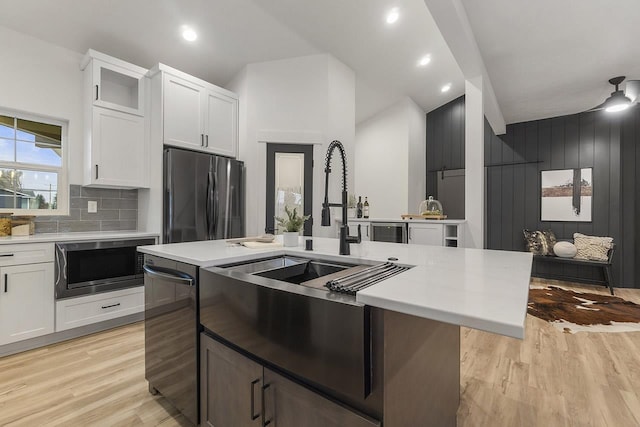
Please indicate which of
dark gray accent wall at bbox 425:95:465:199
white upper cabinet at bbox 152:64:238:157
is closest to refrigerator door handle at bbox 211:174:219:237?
white upper cabinet at bbox 152:64:238:157

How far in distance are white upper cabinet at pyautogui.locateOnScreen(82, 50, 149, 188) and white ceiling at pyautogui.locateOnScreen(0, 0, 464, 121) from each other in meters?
0.28

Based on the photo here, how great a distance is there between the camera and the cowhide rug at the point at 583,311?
3.03 m

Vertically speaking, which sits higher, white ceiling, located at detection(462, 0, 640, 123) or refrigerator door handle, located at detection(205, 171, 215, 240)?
white ceiling, located at detection(462, 0, 640, 123)

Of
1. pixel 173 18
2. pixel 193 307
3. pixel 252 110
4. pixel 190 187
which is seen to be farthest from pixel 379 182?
pixel 193 307

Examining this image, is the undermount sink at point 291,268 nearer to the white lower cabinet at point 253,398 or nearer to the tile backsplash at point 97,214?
the white lower cabinet at point 253,398

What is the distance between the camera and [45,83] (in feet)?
9.69

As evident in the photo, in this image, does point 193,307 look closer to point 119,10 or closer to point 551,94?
point 119,10

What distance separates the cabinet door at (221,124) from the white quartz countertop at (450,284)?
2364 millimetres

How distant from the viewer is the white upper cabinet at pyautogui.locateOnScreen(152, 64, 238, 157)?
127 inches

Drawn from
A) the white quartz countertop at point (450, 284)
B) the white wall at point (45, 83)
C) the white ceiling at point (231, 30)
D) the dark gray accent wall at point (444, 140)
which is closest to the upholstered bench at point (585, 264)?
the dark gray accent wall at point (444, 140)

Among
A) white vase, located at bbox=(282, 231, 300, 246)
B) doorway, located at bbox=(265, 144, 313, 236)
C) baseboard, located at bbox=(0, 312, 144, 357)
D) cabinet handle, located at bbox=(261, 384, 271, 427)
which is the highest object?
doorway, located at bbox=(265, 144, 313, 236)

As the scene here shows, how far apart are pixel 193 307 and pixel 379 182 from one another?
16.8 feet

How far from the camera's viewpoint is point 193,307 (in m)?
1.41

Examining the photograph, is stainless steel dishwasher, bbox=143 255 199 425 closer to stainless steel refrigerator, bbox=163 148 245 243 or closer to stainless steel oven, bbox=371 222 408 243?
stainless steel refrigerator, bbox=163 148 245 243
